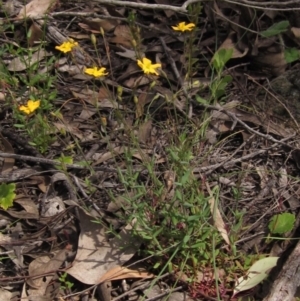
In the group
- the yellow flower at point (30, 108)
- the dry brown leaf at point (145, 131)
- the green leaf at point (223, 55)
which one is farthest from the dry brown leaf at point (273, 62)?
the yellow flower at point (30, 108)

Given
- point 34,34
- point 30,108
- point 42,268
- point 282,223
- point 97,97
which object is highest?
point 30,108

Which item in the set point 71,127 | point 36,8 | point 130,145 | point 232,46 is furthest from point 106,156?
point 36,8

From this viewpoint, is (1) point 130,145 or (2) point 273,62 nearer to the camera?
(1) point 130,145

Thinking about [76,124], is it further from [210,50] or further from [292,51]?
[292,51]

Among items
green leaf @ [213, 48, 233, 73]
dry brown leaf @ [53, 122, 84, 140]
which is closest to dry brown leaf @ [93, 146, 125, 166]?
dry brown leaf @ [53, 122, 84, 140]

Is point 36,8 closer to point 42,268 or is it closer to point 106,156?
point 106,156

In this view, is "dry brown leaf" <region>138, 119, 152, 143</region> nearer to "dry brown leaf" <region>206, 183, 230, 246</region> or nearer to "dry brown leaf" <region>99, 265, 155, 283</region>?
"dry brown leaf" <region>206, 183, 230, 246</region>
